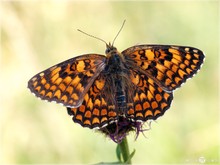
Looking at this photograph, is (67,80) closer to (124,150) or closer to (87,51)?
(124,150)

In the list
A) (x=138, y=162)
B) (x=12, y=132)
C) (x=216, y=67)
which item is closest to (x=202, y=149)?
(x=138, y=162)

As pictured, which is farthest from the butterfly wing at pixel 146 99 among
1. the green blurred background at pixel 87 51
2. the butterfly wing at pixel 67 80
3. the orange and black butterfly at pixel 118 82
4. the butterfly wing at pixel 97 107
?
the green blurred background at pixel 87 51

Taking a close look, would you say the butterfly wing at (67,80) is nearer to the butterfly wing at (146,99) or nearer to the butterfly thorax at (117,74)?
the butterfly thorax at (117,74)

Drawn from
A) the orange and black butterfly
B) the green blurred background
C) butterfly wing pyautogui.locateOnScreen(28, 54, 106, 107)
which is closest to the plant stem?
the orange and black butterfly

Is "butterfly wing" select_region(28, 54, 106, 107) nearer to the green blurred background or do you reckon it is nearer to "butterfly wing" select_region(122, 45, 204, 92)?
"butterfly wing" select_region(122, 45, 204, 92)

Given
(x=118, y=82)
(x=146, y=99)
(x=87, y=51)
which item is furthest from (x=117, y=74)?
(x=87, y=51)

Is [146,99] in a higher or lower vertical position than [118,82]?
lower
